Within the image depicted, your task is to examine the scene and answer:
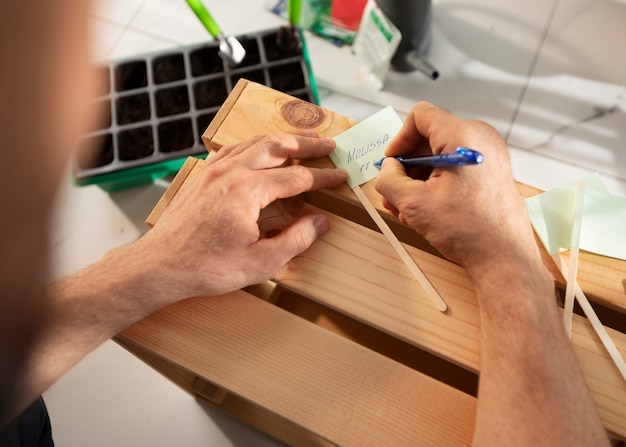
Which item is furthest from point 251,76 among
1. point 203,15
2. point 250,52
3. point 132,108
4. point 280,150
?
point 280,150

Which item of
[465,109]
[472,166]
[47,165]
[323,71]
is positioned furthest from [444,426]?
Result: [323,71]

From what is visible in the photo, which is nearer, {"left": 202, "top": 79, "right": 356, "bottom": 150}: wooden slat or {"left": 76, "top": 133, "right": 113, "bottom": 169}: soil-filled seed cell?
{"left": 202, "top": 79, "right": 356, "bottom": 150}: wooden slat

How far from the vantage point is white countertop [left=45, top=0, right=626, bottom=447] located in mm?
1086

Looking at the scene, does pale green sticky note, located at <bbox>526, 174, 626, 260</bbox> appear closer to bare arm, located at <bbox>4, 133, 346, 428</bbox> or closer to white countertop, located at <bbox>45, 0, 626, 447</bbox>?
bare arm, located at <bbox>4, 133, 346, 428</bbox>

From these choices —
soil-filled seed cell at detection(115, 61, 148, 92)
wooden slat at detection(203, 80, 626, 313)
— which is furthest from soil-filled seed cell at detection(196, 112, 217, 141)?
wooden slat at detection(203, 80, 626, 313)

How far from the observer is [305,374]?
1.94 ft

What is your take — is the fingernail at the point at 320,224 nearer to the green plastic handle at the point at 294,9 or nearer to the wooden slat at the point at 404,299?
the wooden slat at the point at 404,299

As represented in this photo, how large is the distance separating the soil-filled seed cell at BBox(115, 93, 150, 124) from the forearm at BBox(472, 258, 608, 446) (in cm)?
93

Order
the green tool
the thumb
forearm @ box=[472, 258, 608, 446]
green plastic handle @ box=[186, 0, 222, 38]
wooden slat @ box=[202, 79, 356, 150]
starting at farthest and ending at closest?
the green tool
green plastic handle @ box=[186, 0, 222, 38]
wooden slat @ box=[202, 79, 356, 150]
the thumb
forearm @ box=[472, 258, 608, 446]

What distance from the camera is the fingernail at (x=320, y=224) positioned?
25.1 inches

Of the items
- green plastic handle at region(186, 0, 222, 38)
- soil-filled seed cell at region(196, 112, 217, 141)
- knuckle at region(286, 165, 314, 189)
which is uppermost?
green plastic handle at region(186, 0, 222, 38)

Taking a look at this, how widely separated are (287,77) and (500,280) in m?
0.81

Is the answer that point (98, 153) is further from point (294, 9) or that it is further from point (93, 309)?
point (93, 309)

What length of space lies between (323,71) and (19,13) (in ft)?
4.22
